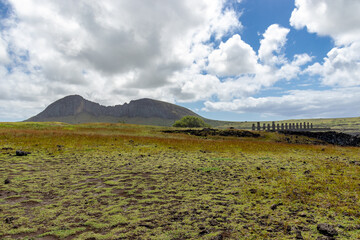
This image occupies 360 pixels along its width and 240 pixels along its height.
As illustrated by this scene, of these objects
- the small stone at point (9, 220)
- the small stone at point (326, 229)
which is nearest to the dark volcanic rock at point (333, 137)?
the small stone at point (326, 229)

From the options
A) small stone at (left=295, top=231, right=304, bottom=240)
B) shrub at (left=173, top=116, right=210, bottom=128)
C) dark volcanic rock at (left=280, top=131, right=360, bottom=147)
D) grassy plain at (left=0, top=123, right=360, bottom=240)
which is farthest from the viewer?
shrub at (left=173, top=116, right=210, bottom=128)

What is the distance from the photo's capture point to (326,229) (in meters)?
4.27

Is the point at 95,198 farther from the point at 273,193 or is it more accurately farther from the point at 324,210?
the point at 324,210

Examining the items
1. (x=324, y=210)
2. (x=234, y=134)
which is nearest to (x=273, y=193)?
(x=324, y=210)

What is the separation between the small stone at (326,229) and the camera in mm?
4215

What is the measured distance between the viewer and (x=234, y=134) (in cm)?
3666

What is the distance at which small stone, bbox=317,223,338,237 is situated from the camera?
13.8 feet

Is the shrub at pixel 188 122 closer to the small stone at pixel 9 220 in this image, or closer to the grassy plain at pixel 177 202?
the grassy plain at pixel 177 202

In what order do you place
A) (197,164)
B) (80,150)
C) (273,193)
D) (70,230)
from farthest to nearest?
1. (80,150)
2. (197,164)
3. (273,193)
4. (70,230)

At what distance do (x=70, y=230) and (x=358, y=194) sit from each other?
8349 millimetres

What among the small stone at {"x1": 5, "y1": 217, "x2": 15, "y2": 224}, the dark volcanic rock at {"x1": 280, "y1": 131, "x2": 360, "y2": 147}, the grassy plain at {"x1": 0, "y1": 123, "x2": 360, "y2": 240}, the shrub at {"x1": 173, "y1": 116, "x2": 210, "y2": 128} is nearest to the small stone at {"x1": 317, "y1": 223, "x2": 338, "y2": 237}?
the grassy plain at {"x1": 0, "y1": 123, "x2": 360, "y2": 240}

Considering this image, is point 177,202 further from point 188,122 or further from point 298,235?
point 188,122

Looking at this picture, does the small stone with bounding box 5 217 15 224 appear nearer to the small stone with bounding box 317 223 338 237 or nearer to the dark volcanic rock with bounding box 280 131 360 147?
the small stone with bounding box 317 223 338 237

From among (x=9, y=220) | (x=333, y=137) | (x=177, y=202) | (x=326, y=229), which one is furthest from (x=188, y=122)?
(x=326, y=229)
